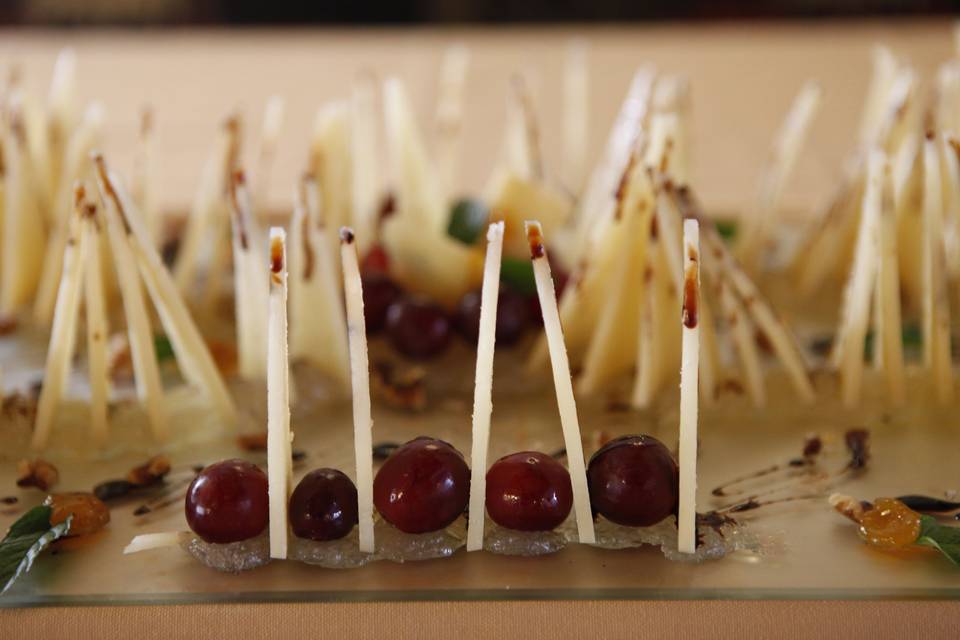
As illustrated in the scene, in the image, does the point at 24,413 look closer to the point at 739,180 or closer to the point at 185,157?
the point at 185,157

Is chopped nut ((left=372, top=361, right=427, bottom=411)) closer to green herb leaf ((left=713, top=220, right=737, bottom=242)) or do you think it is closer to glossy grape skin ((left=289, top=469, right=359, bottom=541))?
glossy grape skin ((left=289, top=469, right=359, bottom=541))

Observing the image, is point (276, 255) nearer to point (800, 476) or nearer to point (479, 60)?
point (800, 476)

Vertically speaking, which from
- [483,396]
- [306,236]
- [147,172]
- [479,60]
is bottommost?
[483,396]

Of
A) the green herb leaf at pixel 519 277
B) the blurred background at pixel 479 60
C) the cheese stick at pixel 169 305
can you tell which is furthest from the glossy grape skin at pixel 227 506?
the blurred background at pixel 479 60

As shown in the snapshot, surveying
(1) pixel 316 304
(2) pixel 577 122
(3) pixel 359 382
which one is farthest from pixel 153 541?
(2) pixel 577 122

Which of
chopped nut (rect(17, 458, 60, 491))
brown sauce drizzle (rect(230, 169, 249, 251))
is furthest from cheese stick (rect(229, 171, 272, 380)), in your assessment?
chopped nut (rect(17, 458, 60, 491))

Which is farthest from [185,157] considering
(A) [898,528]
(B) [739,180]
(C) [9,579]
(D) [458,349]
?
(A) [898,528]
